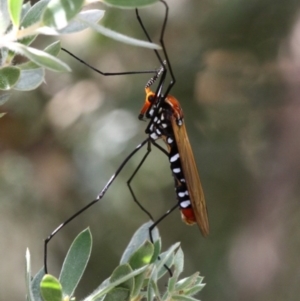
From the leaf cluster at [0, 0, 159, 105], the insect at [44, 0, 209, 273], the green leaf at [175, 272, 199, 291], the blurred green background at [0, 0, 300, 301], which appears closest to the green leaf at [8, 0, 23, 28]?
the leaf cluster at [0, 0, 159, 105]

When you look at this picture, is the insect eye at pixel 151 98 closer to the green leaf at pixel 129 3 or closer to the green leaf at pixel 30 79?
the green leaf at pixel 30 79

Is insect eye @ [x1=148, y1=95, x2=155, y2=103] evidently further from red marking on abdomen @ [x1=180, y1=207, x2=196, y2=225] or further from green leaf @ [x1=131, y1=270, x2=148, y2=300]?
green leaf @ [x1=131, y1=270, x2=148, y2=300]

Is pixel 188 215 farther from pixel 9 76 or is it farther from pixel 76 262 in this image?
pixel 9 76

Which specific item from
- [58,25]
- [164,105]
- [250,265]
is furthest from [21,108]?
[58,25]

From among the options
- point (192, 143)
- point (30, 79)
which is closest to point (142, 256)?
point (30, 79)

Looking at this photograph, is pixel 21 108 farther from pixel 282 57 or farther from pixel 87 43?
pixel 282 57

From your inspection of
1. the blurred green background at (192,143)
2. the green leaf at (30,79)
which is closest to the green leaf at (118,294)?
the green leaf at (30,79)
